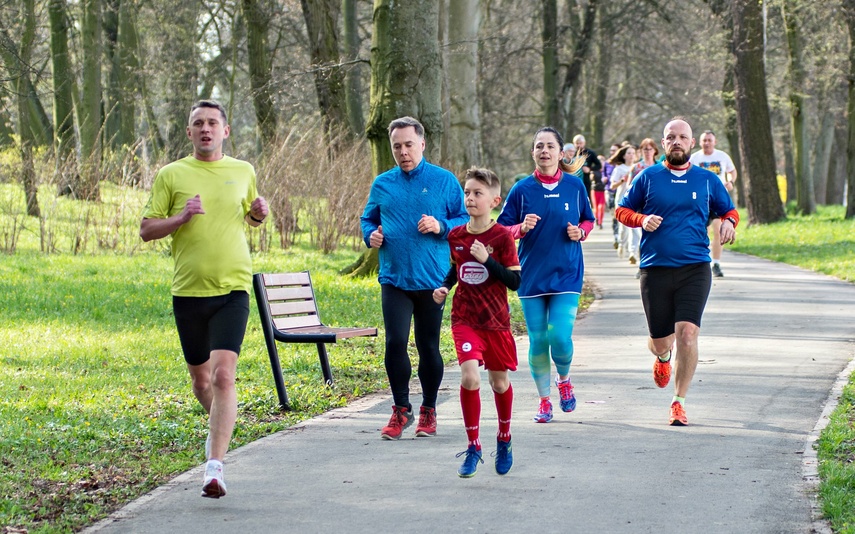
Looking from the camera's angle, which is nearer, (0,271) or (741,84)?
(0,271)

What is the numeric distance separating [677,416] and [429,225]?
1.97 m

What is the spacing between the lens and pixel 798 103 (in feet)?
111

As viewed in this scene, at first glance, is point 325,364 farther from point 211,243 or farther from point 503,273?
point 211,243

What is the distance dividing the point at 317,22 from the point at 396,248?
19.2 m

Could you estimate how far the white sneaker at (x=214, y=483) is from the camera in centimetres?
567

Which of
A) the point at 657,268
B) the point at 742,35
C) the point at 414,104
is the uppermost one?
the point at 742,35

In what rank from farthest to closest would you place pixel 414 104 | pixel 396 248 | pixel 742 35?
pixel 742 35 < pixel 414 104 < pixel 396 248

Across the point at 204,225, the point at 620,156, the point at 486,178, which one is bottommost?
the point at 204,225

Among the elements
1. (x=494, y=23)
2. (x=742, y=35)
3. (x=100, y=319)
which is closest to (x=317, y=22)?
(x=742, y=35)

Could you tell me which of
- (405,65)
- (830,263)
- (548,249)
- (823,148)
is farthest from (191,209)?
(823,148)

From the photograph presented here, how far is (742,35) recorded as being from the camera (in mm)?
28531

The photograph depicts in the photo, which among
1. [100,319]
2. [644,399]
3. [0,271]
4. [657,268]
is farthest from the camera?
[0,271]

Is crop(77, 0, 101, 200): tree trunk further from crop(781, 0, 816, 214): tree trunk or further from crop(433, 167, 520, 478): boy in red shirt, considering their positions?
crop(433, 167, 520, 478): boy in red shirt

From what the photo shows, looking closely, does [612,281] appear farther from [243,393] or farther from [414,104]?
[243,393]
